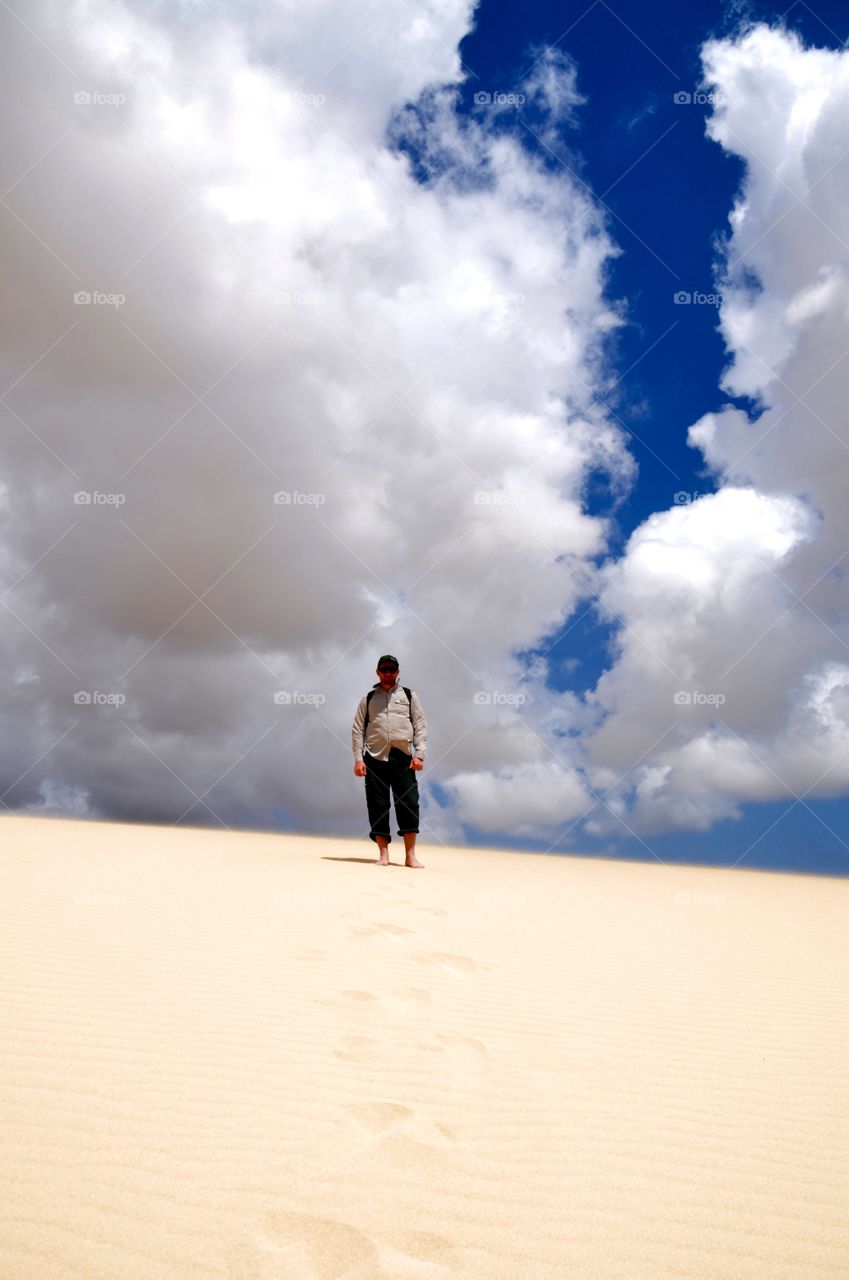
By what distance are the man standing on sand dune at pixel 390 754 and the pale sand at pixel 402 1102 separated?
11.9 ft

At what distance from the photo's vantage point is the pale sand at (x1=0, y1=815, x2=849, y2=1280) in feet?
6.37

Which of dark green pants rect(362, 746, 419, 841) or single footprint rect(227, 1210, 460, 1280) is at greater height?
dark green pants rect(362, 746, 419, 841)

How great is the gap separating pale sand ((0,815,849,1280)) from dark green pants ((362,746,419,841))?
143 inches

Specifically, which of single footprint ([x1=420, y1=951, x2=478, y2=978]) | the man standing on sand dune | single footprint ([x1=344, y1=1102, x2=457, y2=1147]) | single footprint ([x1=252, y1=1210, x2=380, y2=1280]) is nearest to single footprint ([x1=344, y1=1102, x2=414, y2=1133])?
single footprint ([x1=344, y1=1102, x2=457, y2=1147])

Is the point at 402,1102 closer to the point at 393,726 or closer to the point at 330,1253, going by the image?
the point at 330,1253

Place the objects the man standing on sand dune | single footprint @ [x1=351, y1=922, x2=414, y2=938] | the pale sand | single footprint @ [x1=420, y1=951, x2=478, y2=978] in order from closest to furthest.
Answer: the pale sand → single footprint @ [x1=420, y1=951, x2=478, y2=978] → single footprint @ [x1=351, y1=922, x2=414, y2=938] → the man standing on sand dune

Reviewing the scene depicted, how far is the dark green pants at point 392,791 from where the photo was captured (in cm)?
930

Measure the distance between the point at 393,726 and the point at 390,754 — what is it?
0.35m

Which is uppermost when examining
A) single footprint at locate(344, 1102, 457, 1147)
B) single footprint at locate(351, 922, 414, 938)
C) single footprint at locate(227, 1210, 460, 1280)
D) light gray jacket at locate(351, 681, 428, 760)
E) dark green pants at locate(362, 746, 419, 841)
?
light gray jacket at locate(351, 681, 428, 760)

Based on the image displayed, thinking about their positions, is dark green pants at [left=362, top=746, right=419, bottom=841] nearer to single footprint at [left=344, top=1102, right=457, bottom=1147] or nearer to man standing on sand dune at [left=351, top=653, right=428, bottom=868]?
man standing on sand dune at [left=351, top=653, right=428, bottom=868]

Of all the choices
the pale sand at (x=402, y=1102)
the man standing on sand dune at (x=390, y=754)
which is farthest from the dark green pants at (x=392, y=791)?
the pale sand at (x=402, y=1102)

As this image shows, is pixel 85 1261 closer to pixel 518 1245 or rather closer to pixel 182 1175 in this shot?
pixel 182 1175

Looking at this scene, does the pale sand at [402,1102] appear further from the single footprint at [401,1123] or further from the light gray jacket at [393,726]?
the light gray jacket at [393,726]

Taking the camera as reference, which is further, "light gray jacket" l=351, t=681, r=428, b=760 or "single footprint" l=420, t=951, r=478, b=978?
"light gray jacket" l=351, t=681, r=428, b=760
